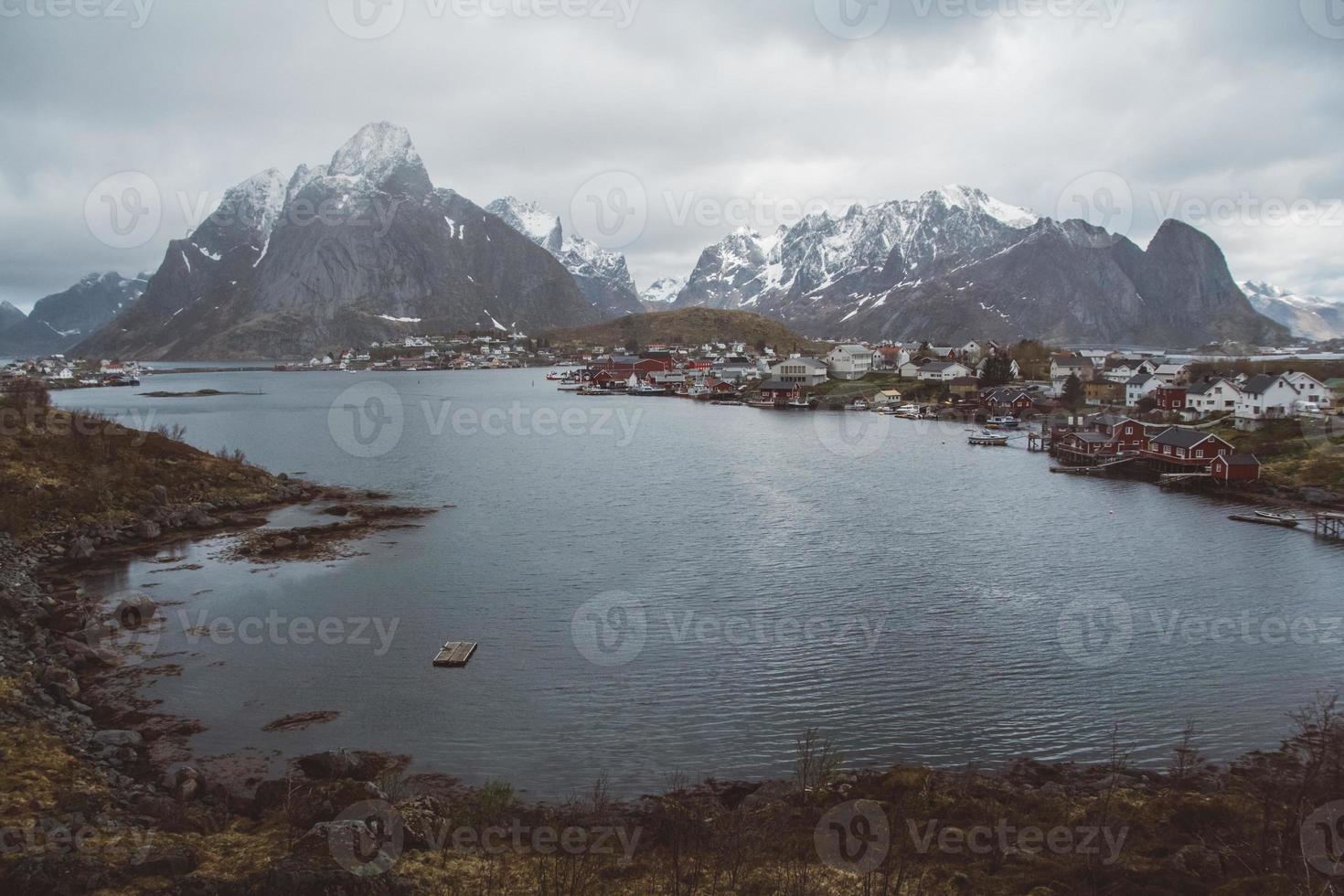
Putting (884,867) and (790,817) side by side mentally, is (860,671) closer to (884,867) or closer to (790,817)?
(790,817)

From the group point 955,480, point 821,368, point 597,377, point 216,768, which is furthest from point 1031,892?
point 597,377

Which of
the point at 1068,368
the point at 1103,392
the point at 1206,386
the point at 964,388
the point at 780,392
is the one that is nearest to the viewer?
the point at 1206,386

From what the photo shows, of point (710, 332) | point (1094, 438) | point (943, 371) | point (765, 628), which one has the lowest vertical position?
point (765, 628)

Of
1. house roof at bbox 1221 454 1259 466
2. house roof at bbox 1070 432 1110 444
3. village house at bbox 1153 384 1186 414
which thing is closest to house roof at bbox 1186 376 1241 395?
village house at bbox 1153 384 1186 414

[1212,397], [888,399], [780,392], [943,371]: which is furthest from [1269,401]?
[780,392]

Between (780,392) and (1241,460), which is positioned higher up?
(780,392)

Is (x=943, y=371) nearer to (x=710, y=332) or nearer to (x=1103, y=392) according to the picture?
(x=1103, y=392)
